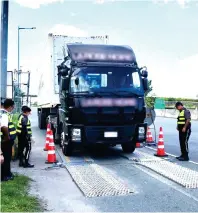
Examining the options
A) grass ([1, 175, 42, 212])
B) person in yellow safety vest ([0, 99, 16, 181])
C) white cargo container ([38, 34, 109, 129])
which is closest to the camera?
grass ([1, 175, 42, 212])

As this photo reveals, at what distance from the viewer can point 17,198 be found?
17.6ft

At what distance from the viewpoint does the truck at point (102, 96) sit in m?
8.85

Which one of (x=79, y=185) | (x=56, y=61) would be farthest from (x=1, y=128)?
(x=56, y=61)

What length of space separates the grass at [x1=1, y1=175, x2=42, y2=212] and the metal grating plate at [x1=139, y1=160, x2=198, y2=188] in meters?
2.75

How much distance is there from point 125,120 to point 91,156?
1.60 meters

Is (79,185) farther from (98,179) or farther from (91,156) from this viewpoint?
(91,156)

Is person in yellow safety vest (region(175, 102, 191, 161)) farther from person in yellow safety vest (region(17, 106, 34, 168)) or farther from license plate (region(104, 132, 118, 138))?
person in yellow safety vest (region(17, 106, 34, 168))

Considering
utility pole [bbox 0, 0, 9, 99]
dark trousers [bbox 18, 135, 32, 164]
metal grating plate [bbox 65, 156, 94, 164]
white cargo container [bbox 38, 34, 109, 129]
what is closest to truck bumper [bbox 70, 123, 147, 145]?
metal grating plate [bbox 65, 156, 94, 164]

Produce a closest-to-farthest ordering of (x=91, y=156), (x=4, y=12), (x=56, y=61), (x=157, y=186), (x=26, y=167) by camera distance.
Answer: (x=157, y=186) < (x=26, y=167) < (x=4, y=12) < (x=91, y=156) < (x=56, y=61)

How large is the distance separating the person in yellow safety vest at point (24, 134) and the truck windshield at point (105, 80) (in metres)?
1.46

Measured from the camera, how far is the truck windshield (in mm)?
8953

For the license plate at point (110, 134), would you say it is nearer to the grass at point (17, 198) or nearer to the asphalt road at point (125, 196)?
the asphalt road at point (125, 196)

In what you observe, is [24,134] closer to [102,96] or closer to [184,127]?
[102,96]

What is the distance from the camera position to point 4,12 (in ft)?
29.3
